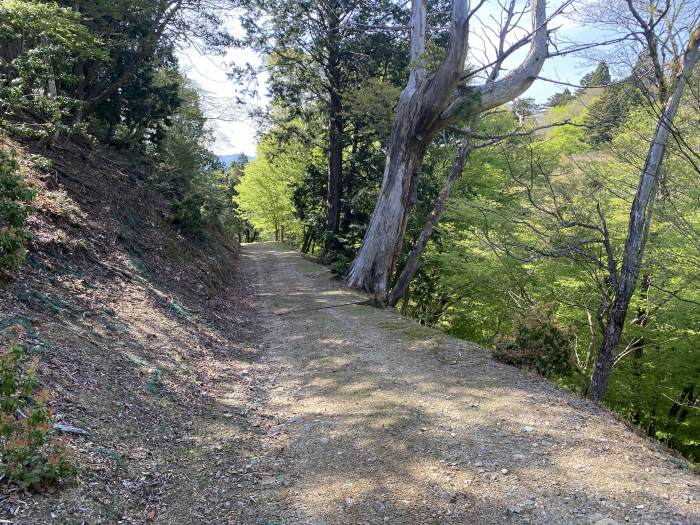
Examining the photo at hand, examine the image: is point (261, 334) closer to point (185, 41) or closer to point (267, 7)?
point (185, 41)

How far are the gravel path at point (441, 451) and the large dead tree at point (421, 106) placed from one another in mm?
5675

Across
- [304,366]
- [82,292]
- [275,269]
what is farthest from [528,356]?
[275,269]

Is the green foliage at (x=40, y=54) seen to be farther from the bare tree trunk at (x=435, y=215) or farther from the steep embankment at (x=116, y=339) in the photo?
the bare tree trunk at (x=435, y=215)

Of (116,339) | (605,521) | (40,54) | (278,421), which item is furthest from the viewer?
(40,54)

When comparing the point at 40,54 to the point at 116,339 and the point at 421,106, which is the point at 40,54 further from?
the point at 421,106

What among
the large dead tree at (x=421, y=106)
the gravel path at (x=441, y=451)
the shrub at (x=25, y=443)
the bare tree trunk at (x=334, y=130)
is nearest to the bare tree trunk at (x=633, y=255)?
the gravel path at (x=441, y=451)

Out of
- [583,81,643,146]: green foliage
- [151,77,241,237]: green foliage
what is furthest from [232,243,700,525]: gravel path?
[151,77,241,237]: green foliage

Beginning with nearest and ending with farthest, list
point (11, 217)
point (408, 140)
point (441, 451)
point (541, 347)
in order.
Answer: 1. point (441, 451)
2. point (11, 217)
3. point (541, 347)
4. point (408, 140)

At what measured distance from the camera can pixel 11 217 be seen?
5113mm

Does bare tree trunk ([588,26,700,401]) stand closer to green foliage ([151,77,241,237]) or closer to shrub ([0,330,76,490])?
shrub ([0,330,76,490])

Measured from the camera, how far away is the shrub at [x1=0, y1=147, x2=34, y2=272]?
4.88m

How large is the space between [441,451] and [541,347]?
3432 mm

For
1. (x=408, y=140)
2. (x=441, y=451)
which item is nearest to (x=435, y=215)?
(x=408, y=140)

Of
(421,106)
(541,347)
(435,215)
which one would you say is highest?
(421,106)
